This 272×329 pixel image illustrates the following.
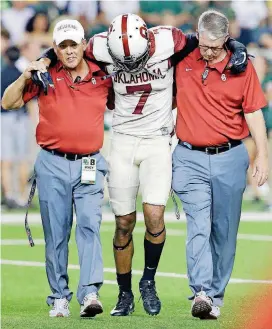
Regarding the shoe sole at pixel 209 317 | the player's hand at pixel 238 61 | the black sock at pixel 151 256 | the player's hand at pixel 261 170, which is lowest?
the shoe sole at pixel 209 317

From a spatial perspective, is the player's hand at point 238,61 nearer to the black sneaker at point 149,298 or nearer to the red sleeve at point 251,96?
the red sleeve at point 251,96

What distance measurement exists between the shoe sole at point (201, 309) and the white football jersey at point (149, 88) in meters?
1.47

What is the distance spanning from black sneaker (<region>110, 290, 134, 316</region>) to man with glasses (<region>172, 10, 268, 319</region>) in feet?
2.04

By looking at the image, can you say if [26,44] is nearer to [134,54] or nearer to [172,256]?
[172,256]

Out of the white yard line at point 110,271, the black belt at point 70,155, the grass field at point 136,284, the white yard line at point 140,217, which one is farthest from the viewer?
the white yard line at point 140,217

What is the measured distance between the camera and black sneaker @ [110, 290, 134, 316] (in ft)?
36.1

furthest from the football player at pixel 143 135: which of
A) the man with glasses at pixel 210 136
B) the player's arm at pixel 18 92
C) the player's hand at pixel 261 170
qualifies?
the player's hand at pixel 261 170

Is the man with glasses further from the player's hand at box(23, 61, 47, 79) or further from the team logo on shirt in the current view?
the player's hand at box(23, 61, 47, 79)

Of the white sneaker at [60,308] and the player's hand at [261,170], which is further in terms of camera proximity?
the white sneaker at [60,308]

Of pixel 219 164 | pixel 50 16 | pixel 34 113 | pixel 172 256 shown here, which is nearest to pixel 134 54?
pixel 219 164

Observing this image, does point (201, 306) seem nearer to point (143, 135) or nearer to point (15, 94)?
point (143, 135)

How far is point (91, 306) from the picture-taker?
10.6m

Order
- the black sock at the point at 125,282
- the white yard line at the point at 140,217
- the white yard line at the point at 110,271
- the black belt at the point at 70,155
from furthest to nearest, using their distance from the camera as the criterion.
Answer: the white yard line at the point at 140,217 → the white yard line at the point at 110,271 → the black sock at the point at 125,282 → the black belt at the point at 70,155

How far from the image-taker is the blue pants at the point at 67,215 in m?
10.8
